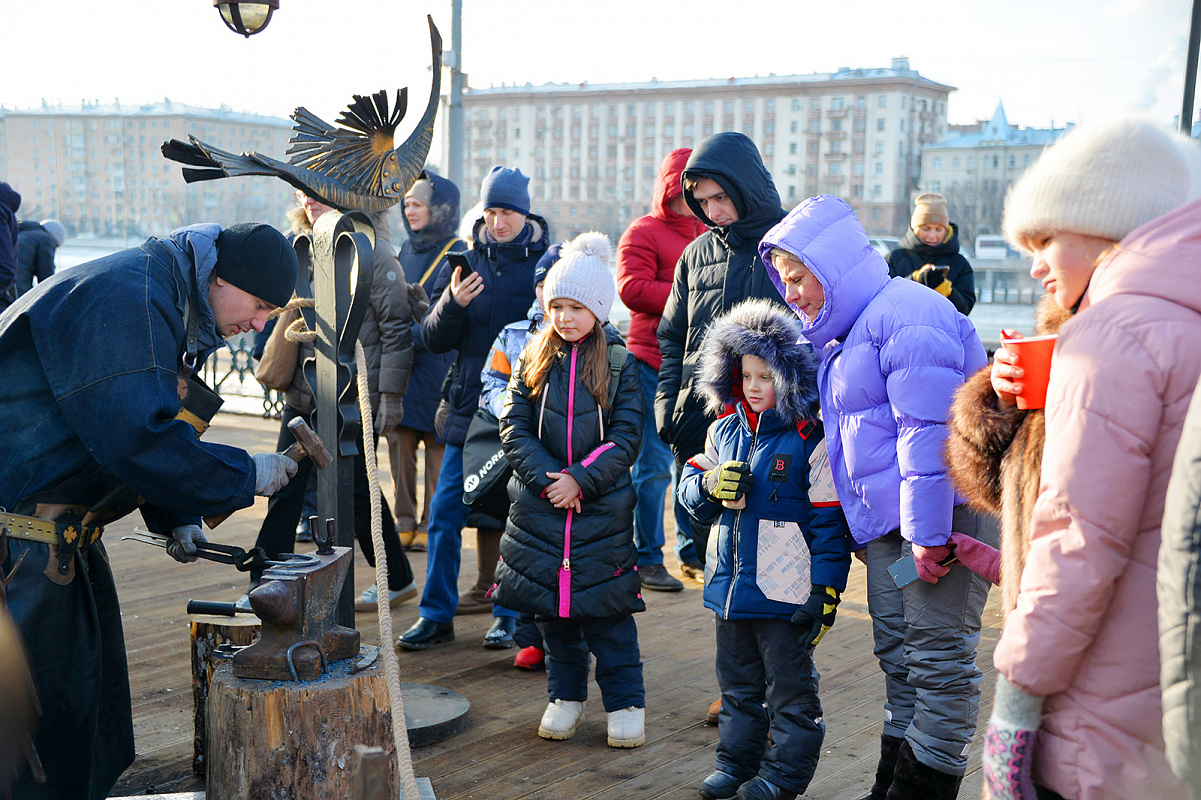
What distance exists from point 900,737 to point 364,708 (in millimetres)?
1383

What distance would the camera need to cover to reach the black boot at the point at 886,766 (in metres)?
2.77

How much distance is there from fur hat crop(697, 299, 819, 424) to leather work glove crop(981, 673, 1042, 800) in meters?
1.38

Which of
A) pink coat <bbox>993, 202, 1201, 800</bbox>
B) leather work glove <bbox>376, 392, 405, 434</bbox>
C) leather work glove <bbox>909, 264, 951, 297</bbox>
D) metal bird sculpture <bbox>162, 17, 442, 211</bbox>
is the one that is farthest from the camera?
leather work glove <bbox>909, 264, 951, 297</bbox>

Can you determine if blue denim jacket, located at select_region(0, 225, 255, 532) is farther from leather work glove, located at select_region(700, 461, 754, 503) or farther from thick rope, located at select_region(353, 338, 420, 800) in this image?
leather work glove, located at select_region(700, 461, 754, 503)

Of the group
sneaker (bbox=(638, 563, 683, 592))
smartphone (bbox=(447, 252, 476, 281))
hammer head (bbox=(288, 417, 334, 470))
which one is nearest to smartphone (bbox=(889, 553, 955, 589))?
hammer head (bbox=(288, 417, 334, 470))

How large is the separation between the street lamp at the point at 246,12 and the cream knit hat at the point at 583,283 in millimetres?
2054

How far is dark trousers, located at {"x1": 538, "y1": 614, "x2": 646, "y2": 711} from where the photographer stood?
329 centimetres

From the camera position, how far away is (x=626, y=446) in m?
3.35

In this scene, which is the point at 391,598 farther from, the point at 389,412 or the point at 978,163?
the point at 978,163

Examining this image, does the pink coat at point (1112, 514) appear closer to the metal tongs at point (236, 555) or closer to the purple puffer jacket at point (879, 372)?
the purple puffer jacket at point (879, 372)

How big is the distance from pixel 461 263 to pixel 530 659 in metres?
1.56

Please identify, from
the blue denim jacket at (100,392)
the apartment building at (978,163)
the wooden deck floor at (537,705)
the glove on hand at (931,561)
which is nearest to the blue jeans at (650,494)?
the wooden deck floor at (537,705)

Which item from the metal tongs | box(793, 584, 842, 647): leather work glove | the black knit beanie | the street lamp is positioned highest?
the street lamp

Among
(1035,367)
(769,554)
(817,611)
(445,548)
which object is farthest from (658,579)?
(1035,367)
